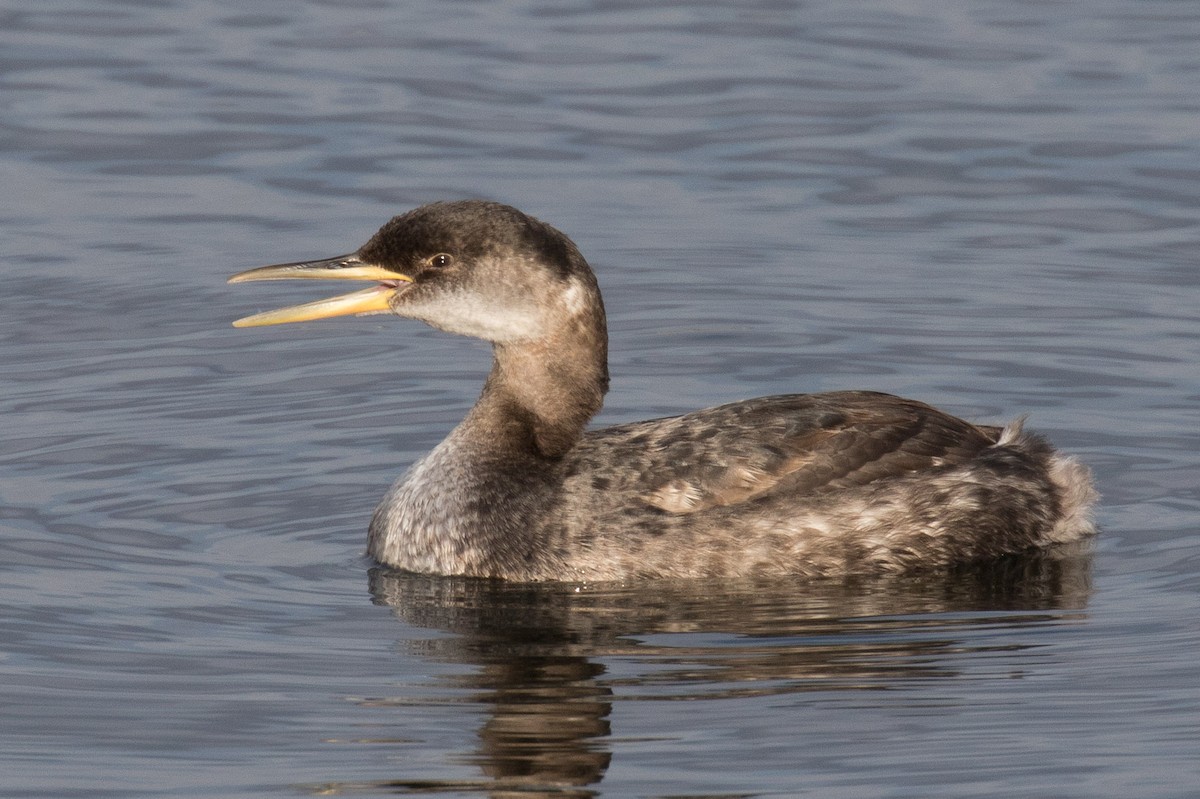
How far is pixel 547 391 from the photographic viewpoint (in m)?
10.0

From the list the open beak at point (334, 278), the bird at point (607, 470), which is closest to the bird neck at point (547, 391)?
the bird at point (607, 470)

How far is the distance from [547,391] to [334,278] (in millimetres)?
1018

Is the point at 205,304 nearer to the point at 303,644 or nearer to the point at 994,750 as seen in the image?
the point at 303,644

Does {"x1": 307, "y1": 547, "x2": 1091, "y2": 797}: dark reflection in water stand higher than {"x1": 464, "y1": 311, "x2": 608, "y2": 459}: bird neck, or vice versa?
{"x1": 464, "y1": 311, "x2": 608, "y2": 459}: bird neck

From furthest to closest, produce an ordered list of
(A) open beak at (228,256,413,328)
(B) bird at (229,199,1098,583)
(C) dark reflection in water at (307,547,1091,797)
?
(A) open beak at (228,256,413,328) → (B) bird at (229,199,1098,583) → (C) dark reflection in water at (307,547,1091,797)

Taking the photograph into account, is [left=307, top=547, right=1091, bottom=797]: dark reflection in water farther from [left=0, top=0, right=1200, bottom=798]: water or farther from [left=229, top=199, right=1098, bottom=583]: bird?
[left=229, top=199, right=1098, bottom=583]: bird

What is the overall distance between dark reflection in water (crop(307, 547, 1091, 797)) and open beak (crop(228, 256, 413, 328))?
1.13 metres

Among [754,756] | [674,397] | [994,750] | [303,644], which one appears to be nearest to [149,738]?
[303,644]

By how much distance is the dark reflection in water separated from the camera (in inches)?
301

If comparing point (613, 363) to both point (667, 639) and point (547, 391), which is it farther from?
point (667, 639)

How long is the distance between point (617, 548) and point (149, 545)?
2023 mm

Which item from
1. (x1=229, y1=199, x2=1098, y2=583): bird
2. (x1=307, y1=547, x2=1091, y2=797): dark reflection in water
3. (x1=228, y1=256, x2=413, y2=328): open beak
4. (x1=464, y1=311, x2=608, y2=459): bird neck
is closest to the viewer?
(x1=307, y1=547, x2=1091, y2=797): dark reflection in water

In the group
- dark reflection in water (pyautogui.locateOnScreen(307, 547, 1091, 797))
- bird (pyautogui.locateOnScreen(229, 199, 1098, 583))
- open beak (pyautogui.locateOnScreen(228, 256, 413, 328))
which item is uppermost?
open beak (pyautogui.locateOnScreen(228, 256, 413, 328))

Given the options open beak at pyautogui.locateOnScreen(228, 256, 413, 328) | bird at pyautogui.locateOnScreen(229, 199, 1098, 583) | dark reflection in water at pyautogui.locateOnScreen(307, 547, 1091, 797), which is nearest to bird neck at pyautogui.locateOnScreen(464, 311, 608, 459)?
bird at pyautogui.locateOnScreen(229, 199, 1098, 583)
